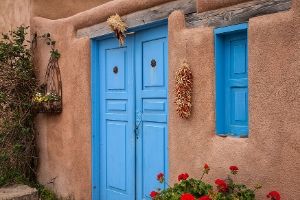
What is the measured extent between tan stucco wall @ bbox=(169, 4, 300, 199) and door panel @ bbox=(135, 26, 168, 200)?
1.77 feet

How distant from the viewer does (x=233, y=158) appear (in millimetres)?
3822

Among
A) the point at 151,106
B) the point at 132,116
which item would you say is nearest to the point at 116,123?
the point at 132,116

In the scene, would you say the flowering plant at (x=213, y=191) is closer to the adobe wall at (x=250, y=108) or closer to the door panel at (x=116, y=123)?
the adobe wall at (x=250, y=108)

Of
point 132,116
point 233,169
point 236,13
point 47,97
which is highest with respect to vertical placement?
point 236,13

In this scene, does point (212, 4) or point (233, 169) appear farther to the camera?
point (212, 4)

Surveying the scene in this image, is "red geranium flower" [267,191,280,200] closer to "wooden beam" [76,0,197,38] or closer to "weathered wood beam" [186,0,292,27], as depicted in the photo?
"weathered wood beam" [186,0,292,27]

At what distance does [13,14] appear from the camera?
813cm

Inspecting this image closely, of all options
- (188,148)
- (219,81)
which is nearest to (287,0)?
(219,81)

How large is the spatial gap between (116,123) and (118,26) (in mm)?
1310

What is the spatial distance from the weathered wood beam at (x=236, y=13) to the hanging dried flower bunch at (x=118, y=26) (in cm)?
114

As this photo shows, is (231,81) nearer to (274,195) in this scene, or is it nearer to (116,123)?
(274,195)

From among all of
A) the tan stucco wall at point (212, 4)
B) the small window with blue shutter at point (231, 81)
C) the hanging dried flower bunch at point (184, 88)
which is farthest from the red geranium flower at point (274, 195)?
the tan stucco wall at point (212, 4)

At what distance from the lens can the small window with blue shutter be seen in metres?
3.87

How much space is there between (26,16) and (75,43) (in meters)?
1.82
